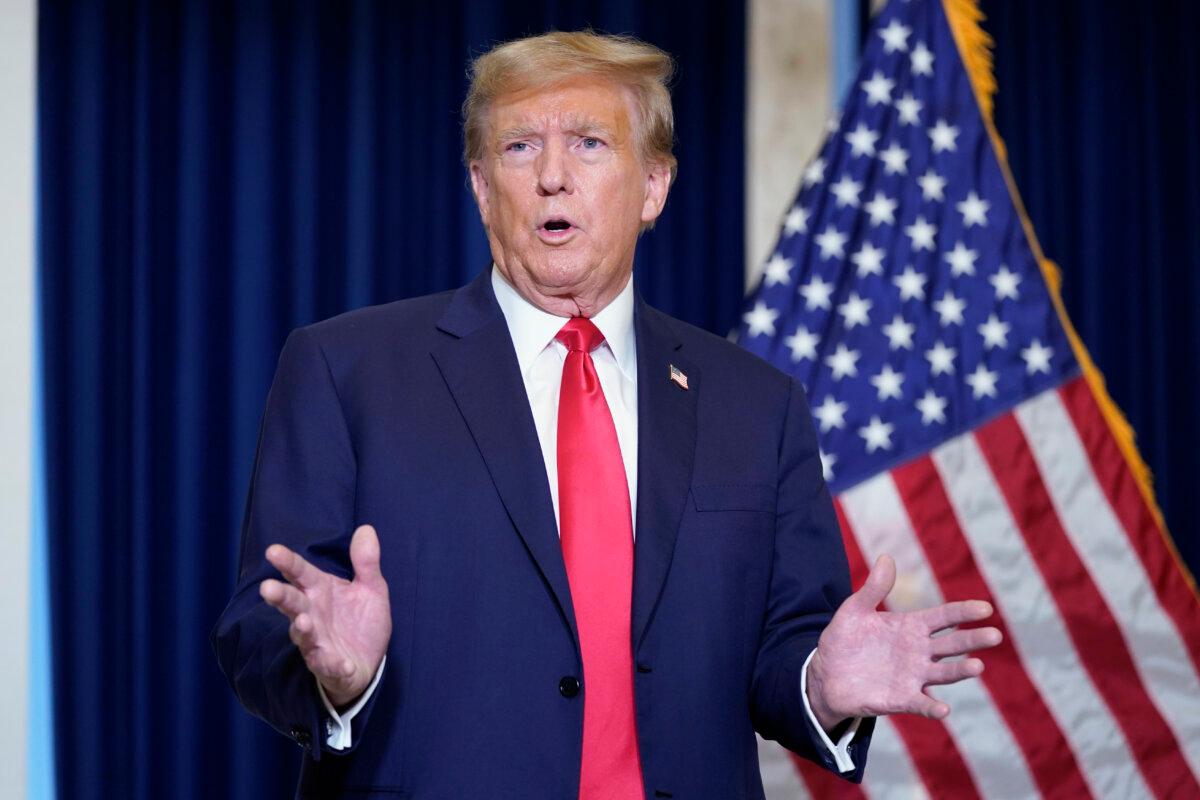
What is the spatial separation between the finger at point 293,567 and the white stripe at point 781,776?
6.15 ft

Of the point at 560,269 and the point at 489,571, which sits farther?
the point at 560,269

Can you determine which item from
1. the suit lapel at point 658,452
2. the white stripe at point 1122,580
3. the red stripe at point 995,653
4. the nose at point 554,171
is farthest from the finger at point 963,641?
the white stripe at point 1122,580

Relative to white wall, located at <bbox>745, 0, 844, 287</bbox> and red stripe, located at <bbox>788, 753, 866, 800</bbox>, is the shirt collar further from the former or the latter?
white wall, located at <bbox>745, 0, 844, 287</bbox>

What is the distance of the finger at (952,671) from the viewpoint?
Result: 4.93 ft

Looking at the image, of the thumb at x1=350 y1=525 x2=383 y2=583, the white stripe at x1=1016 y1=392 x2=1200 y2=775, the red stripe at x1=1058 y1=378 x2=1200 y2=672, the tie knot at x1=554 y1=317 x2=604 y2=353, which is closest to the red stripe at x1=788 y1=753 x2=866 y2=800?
the white stripe at x1=1016 y1=392 x2=1200 y2=775

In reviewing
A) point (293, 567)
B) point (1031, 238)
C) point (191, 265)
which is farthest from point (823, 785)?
point (293, 567)

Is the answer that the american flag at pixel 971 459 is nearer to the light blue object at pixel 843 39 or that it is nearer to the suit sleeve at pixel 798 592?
the light blue object at pixel 843 39

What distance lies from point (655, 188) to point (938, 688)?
146 cm

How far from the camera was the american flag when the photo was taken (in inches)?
119

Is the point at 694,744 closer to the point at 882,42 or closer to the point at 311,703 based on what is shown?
the point at 311,703

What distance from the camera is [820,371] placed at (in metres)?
3.10

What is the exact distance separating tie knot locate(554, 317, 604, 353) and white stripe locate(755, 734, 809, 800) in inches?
57.8

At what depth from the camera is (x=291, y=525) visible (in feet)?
5.31

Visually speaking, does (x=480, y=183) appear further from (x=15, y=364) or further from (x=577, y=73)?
(x=15, y=364)
